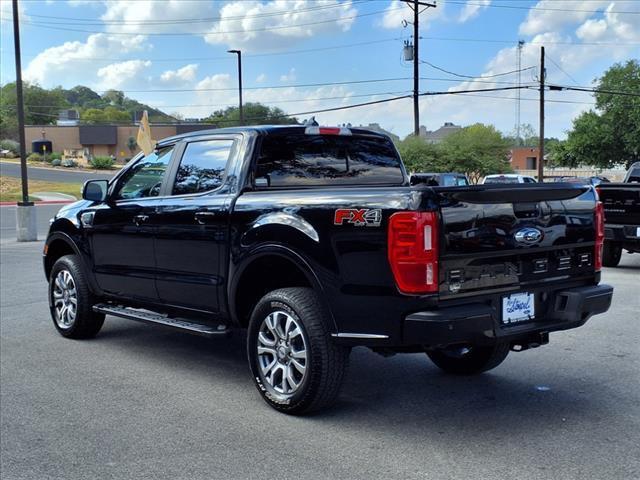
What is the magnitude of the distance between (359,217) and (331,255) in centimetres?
32

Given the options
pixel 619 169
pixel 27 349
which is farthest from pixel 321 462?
pixel 619 169

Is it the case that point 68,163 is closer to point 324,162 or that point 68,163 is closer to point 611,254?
point 611,254

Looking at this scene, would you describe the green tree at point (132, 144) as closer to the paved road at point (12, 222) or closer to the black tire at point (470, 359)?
the paved road at point (12, 222)

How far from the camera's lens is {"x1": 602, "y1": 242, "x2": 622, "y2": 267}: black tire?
12100 mm

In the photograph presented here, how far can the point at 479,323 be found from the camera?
4059 mm

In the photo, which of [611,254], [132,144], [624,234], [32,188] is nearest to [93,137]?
[132,144]

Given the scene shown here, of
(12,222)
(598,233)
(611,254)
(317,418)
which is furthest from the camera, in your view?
(12,222)

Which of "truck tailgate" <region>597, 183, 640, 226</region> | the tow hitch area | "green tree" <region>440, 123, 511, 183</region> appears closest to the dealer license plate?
the tow hitch area

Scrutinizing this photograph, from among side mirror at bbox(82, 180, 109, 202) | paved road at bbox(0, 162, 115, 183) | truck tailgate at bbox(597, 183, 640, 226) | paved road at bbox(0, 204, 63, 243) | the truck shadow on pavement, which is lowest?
the truck shadow on pavement

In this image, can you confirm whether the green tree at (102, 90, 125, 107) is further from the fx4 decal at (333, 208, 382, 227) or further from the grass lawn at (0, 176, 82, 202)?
the fx4 decal at (333, 208, 382, 227)

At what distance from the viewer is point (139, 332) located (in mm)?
7391

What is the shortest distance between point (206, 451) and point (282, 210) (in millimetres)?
1610

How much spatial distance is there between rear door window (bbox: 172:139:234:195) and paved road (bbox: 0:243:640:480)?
1.56 m

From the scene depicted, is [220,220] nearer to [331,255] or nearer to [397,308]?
[331,255]
